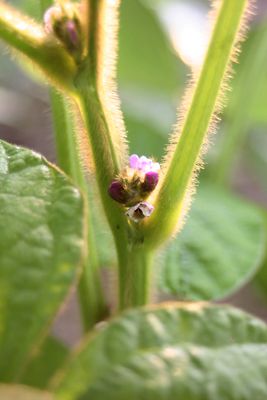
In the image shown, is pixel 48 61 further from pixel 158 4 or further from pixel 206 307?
pixel 158 4

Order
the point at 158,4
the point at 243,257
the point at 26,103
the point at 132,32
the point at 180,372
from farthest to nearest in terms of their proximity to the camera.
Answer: the point at 26,103
the point at 158,4
the point at 132,32
the point at 243,257
the point at 180,372

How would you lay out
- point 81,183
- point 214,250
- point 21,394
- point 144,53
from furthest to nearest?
point 144,53, point 214,250, point 81,183, point 21,394

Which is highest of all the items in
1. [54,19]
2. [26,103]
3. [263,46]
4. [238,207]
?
[54,19]

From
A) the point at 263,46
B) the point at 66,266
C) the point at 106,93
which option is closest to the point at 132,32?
the point at 263,46

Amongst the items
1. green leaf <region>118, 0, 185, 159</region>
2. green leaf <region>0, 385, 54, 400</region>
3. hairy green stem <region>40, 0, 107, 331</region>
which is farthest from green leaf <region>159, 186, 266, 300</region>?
green leaf <region>0, 385, 54, 400</region>

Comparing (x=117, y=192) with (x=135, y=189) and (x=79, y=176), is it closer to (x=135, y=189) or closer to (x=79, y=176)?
(x=135, y=189)

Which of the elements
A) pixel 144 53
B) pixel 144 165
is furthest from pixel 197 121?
pixel 144 53

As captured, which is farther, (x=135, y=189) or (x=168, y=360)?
(x=135, y=189)

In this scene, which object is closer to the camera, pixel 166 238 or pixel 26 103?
pixel 166 238
